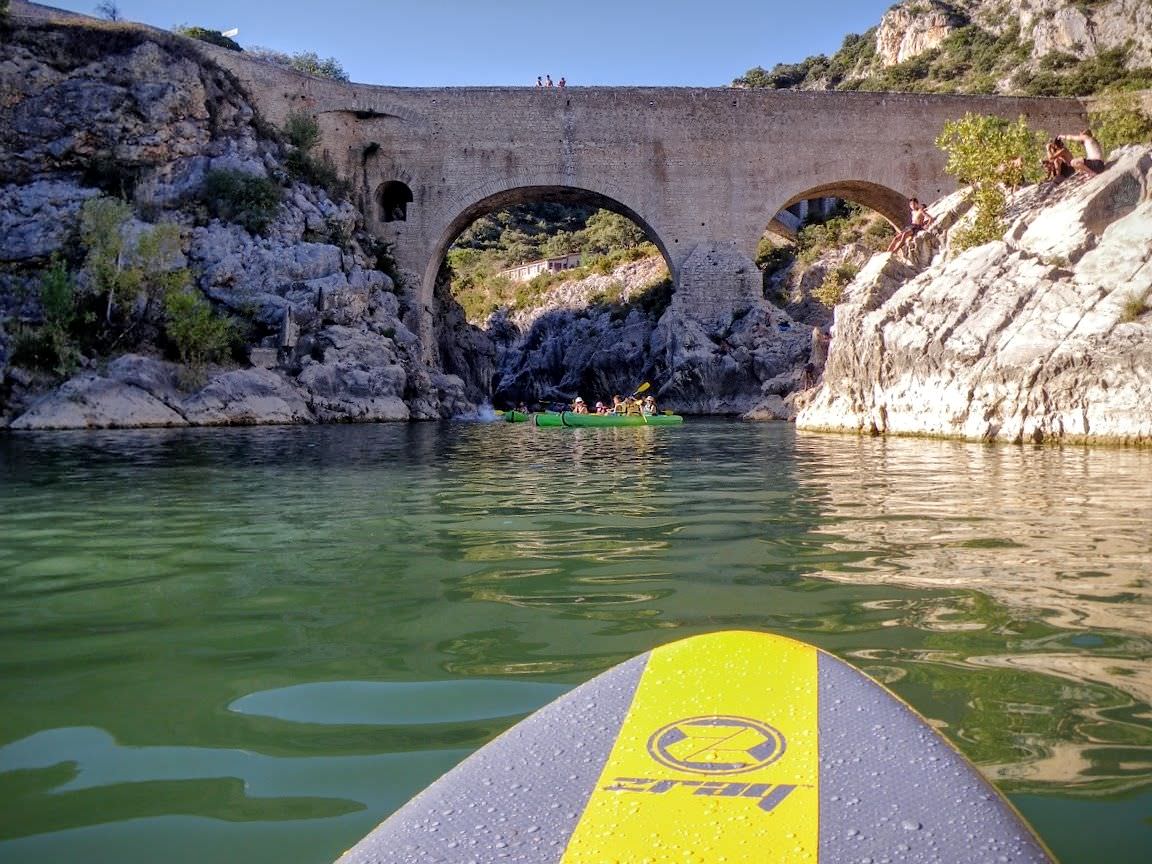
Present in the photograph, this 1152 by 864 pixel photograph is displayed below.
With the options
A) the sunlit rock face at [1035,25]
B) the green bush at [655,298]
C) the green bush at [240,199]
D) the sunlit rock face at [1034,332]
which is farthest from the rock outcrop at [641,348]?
the sunlit rock face at [1035,25]

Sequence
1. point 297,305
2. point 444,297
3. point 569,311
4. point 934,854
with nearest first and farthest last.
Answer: point 934,854 → point 297,305 → point 444,297 → point 569,311

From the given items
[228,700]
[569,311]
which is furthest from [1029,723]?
[569,311]

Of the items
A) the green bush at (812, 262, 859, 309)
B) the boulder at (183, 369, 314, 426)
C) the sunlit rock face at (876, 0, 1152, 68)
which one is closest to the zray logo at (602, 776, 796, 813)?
the boulder at (183, 369, 314, 426)

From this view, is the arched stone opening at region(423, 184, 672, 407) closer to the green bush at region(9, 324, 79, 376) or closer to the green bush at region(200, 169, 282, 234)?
the green bush at region(200, 169, 282, 234)

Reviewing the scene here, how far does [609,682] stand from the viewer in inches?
60.6

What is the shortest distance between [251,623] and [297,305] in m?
17.6

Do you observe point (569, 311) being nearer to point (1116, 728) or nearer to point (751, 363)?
point (751, 363)

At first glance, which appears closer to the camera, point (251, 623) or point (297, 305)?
point (251, 623)

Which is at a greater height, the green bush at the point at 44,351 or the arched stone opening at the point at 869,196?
the arched stone opening at the point at 869,196

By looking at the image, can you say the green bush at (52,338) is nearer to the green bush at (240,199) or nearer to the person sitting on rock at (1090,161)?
the green bush at (240,199)

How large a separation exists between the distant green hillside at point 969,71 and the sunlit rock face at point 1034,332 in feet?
80.7

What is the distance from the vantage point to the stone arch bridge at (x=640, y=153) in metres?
24.0

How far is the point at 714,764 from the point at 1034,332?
32.6 ft

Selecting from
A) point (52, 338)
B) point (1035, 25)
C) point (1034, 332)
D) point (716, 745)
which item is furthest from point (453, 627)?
point (1035, 25)
